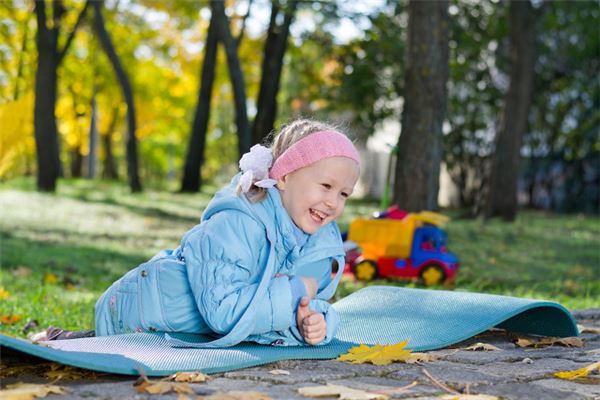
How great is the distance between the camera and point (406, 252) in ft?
24.6

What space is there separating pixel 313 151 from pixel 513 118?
11.7 meters

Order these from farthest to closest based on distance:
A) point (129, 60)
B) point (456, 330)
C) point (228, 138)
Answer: point (228, 138) < point (129, 60) < point (456, 330)

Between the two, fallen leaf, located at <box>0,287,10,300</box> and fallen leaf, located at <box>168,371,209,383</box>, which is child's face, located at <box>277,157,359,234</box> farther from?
fallen leaf, located at <box>0,287,10,300</box>

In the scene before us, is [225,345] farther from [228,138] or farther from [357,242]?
[228,138]

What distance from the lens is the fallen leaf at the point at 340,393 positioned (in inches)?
110

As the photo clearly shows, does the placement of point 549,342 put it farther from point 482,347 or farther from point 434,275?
point 434,275

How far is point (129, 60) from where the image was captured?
31.3 metres

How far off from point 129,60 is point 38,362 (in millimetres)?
29079

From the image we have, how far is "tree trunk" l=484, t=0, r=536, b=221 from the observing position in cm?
1480

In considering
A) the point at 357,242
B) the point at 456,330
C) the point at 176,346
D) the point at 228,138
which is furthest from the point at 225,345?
the point at 228,138

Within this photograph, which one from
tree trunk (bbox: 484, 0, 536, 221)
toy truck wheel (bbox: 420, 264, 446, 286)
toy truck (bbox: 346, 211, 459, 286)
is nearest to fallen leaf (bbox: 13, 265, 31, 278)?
toy truck (bbox: 346, 211, 459, 286)

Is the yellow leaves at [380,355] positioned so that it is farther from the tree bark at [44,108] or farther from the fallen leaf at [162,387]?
the tree bark at [44,108]

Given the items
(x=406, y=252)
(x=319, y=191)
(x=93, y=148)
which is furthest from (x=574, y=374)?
(x=93, y=148)

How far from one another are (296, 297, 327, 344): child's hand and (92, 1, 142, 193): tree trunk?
44.8ft
